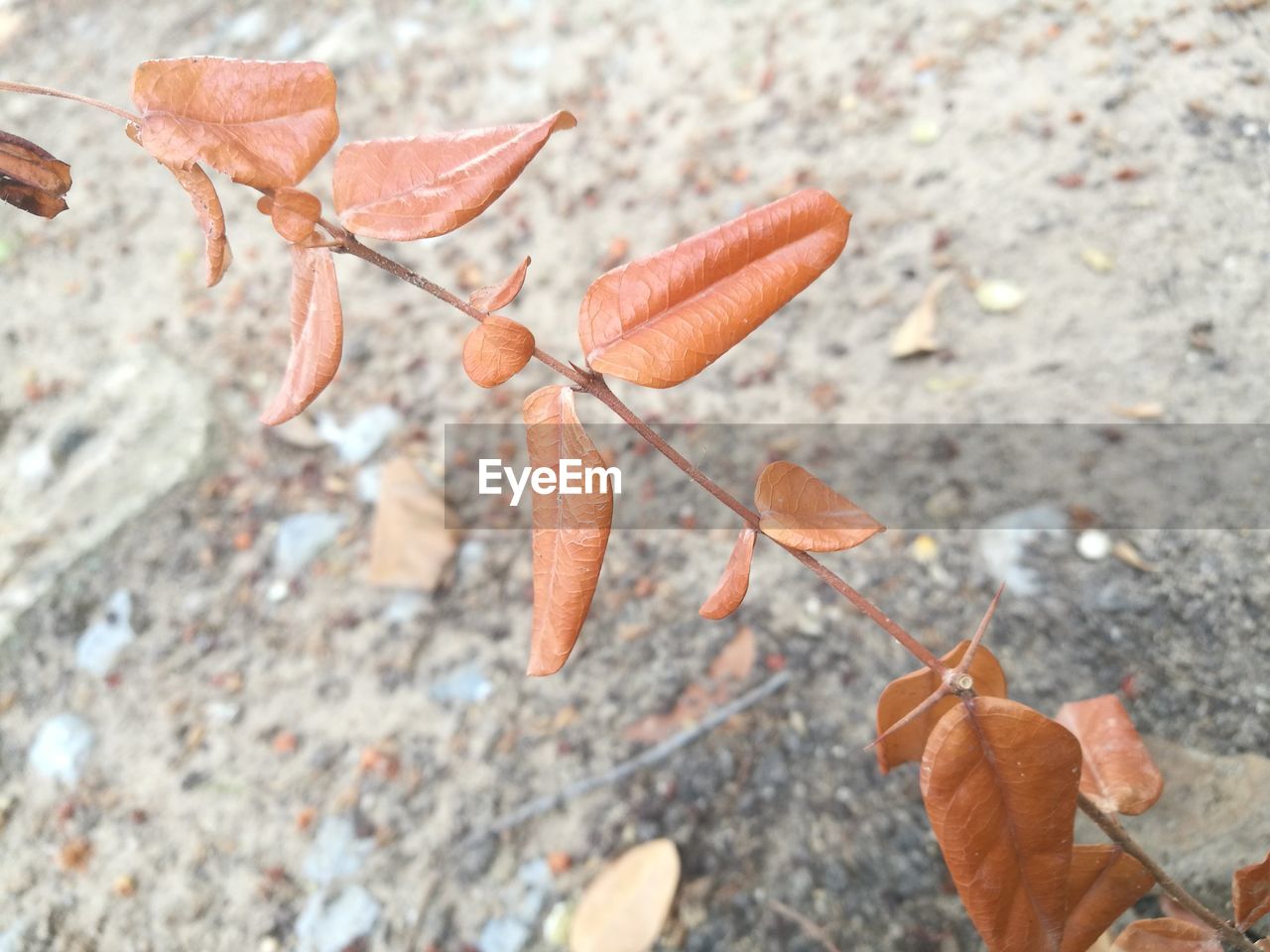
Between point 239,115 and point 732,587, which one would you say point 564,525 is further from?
point 239,115

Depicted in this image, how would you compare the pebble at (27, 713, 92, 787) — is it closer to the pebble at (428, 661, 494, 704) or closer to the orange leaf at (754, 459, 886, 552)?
the pebble at (428, 661, 494, 704)

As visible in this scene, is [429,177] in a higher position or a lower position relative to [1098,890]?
higher

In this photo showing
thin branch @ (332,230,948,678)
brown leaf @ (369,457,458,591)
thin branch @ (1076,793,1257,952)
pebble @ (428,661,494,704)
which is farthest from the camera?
brown leaf @ (369,457,458,591)

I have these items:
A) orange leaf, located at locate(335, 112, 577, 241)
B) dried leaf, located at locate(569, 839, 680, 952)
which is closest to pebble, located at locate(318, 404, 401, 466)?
dried leaf, located at locate(569, 839, 680, 952)

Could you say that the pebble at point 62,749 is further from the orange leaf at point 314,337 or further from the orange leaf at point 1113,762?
the orange leaf at point 1113,762

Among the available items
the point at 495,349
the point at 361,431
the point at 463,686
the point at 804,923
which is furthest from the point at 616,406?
the point at 361,431

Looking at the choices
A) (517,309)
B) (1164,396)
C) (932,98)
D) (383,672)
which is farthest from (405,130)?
(1164,396)
